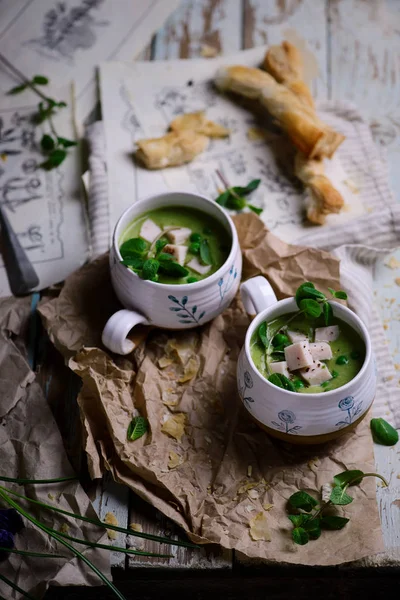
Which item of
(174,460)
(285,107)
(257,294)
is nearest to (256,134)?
(285,107)

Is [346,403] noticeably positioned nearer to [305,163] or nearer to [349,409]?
[349,409]

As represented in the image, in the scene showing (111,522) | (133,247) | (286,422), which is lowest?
(111,522)

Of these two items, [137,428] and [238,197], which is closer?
[137,428]

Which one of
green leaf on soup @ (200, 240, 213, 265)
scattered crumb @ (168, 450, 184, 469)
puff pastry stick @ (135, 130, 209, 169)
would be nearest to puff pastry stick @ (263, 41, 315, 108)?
puff pastry stick @ (135, 130, 209, 169)

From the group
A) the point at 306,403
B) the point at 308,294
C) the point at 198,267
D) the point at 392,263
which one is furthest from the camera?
the point at 392,263

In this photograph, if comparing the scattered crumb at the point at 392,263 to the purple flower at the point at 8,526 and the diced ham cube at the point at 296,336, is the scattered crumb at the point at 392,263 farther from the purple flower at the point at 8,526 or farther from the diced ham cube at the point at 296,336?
the purple flower at the point at 8,526

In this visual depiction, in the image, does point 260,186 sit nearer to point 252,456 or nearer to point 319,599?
point 252,456

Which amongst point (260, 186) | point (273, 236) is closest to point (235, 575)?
point (273, 236)

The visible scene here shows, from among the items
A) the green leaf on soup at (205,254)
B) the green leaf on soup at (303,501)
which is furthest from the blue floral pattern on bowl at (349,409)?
the green leaf on soup at (205,254)
